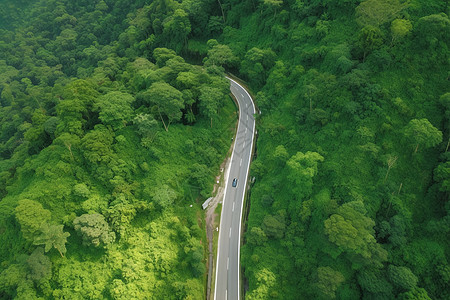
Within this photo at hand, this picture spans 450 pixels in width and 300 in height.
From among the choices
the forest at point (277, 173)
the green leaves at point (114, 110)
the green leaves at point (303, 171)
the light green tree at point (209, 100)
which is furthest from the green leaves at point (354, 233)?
the green leaves at point (114, 110)

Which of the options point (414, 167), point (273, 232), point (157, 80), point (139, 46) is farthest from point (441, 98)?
point (139, 46)

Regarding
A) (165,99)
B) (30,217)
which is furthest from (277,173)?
(30,217)

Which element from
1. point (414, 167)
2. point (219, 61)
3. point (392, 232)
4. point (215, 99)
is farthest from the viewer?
point (219, 61)

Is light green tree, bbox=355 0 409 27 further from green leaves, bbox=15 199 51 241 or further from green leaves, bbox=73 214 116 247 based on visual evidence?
green leaves, bbox=15 199 51 241

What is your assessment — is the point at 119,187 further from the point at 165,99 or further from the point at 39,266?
the point at 165,99

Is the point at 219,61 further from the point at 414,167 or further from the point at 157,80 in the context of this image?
the point at 414,167

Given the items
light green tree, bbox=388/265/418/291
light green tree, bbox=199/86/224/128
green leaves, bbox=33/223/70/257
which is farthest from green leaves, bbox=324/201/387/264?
green leaves, bbox=33/223/70/257
